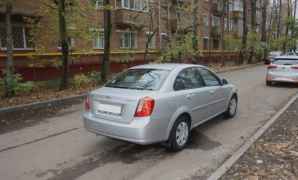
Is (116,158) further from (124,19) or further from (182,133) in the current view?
(124,19)

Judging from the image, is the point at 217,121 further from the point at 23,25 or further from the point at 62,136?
the point at 23,25

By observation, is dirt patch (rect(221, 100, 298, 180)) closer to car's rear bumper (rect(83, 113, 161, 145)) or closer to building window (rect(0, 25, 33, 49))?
car's rear bumper (rect(83, 113, 161, 145))

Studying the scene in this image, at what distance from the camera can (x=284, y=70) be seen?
12.7 m

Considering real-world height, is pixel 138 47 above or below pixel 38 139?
above

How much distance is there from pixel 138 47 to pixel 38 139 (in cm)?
1942

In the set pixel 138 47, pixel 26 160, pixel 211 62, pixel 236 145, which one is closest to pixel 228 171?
pixel 236 145

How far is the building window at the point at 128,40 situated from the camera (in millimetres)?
22938

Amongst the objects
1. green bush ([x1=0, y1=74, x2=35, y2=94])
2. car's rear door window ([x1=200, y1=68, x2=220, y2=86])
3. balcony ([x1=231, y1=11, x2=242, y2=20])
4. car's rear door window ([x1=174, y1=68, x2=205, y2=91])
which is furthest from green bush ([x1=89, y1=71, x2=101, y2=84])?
balcony ([x1=231, y1=11, x2=242, y2=20])

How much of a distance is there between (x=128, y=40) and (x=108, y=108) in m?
19.4

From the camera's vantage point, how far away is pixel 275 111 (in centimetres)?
788

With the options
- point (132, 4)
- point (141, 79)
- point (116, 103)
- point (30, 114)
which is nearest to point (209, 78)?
point (141, 79)

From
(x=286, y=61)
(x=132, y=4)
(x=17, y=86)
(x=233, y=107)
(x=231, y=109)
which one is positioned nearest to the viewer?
(x=231, y=109)

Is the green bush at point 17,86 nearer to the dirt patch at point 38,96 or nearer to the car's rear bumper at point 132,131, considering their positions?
the dirt patch at point 38,96

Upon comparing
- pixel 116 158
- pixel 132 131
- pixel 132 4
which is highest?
pixel 132 4
